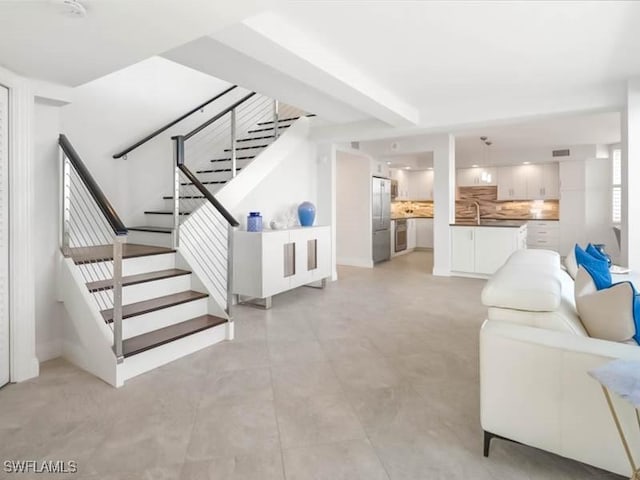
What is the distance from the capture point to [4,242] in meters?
2.59

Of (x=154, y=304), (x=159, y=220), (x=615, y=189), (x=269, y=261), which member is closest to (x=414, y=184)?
(x=615, y=189)

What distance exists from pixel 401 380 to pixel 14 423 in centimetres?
238

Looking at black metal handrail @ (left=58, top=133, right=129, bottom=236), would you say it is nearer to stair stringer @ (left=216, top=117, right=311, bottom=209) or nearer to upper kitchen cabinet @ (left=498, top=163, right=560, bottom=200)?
stair stringer @ (left=216, top=117, right=311, bottom=209)

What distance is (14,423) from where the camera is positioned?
210 cm

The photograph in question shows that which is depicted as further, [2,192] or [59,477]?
[2,192]

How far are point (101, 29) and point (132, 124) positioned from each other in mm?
2904

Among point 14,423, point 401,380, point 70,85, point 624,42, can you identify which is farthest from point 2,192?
point 624,42

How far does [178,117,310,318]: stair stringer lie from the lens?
390cm

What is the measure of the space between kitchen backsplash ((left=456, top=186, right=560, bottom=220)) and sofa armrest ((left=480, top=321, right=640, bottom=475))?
8.59 meters

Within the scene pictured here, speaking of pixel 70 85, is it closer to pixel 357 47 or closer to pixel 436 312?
pixel 357 47

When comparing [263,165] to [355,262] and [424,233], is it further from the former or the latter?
[424,233]

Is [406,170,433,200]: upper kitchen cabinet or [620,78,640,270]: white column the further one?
[406,170,433,200]: upper kitchen cabinet

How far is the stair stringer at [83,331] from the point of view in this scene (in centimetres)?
262

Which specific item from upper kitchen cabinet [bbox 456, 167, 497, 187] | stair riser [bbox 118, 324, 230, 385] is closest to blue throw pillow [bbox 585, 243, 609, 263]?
stair riser [bbox 118, 324, 230, 385]
